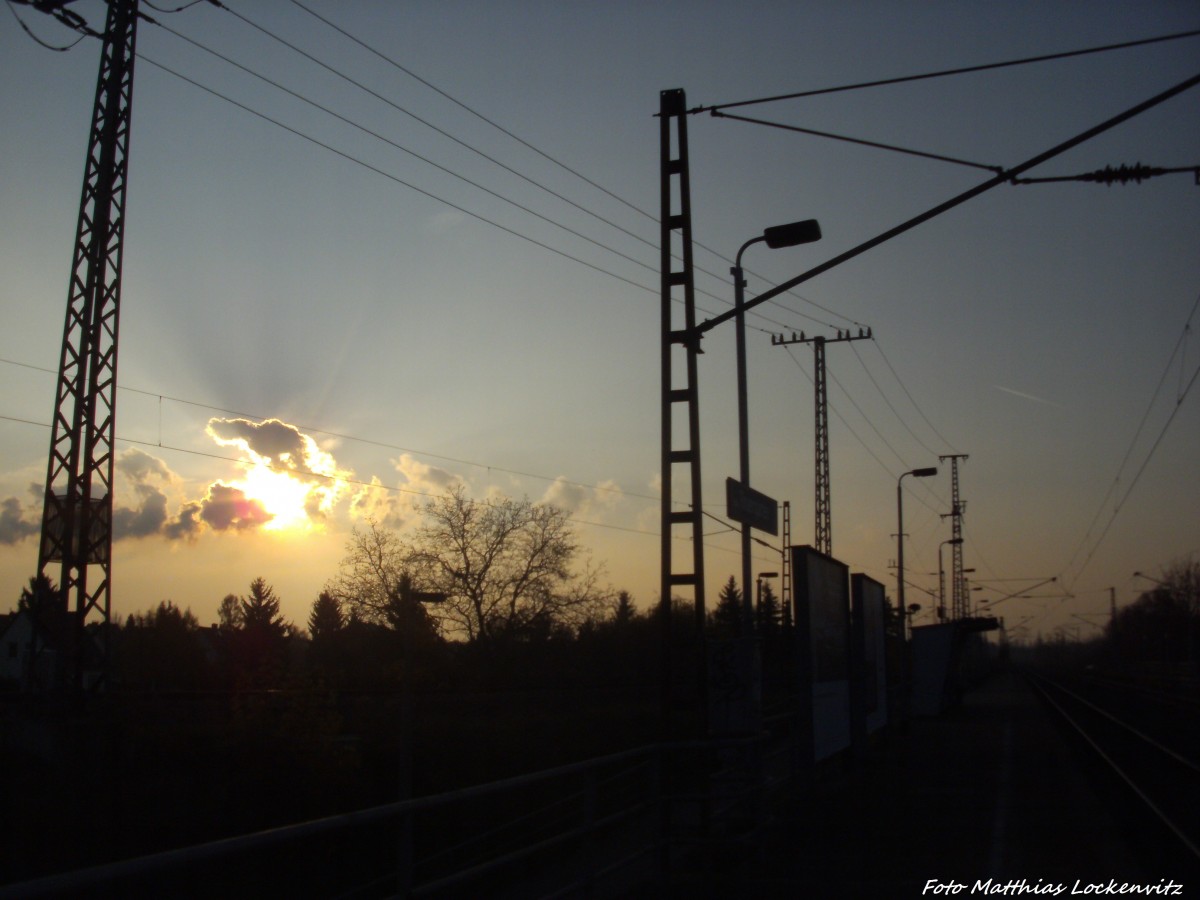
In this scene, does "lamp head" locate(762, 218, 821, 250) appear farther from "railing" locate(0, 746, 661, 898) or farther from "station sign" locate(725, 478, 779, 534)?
"railing" locate(0, 746, 661, 898)

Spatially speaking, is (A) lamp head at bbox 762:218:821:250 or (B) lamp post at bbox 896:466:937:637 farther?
(B) lamp post at bbox 896:466:937:637

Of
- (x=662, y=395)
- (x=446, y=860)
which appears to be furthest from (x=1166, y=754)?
(x=662, y=395)

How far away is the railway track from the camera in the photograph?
453 inches

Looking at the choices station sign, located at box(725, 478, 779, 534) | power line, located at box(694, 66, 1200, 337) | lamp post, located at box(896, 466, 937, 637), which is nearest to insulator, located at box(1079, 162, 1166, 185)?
power line, located at box(694, 66, 1200, 337)

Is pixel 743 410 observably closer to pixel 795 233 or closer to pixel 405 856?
pixel 795 233

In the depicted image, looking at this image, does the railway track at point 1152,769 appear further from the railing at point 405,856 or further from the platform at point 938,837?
the railing at point 405,856

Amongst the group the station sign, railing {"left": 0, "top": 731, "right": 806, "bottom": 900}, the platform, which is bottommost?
the platform

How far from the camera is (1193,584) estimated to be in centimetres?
10781

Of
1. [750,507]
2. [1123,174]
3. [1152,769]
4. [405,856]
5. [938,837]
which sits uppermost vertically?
[1123,174]

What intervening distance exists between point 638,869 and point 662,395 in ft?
16.0

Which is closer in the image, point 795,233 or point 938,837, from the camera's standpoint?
point 938,837

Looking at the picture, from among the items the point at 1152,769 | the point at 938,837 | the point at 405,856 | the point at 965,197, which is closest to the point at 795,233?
the point at 965,197

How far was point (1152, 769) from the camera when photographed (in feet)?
66.8

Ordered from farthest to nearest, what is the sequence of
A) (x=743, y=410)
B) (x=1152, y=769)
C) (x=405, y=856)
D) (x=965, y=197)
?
1. (x=743, y=410)
2. (x=1152, y=769)
3. (x=965, y=197)
4. (x=405, y=856)
